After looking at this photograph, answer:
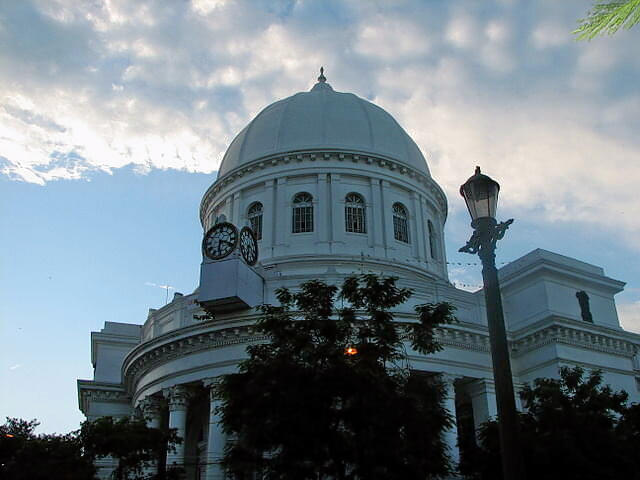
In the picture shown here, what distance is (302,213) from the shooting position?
36.8 meters

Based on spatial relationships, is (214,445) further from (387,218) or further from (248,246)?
(387,218)

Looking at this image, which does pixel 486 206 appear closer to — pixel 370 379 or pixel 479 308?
pixel 370 379

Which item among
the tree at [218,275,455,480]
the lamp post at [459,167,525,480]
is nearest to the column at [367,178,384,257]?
the tree at [218,275,455,480]

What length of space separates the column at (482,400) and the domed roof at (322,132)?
554 inches

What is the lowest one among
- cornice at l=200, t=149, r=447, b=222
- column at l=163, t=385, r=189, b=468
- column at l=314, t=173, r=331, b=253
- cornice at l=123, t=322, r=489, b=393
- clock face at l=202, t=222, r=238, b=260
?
column at l=163, t=385, r=189, b=468

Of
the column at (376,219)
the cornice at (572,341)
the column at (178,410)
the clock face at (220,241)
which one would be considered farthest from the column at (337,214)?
the column at (178,410)

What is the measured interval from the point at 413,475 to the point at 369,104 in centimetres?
3080

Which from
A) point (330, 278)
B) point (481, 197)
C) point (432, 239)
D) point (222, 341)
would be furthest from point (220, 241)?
point (481, 197)

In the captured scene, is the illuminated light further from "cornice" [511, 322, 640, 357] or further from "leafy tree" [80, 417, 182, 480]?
"cornice" [511, 322, 640, 357]

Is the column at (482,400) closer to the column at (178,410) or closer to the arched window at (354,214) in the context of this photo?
the arched window at (354,214)

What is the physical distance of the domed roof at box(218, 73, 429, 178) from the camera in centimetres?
3844

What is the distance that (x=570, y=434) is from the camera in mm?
18859

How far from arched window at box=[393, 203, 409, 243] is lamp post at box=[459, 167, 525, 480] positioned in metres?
27.8

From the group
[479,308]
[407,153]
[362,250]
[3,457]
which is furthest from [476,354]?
[3,457]
